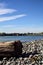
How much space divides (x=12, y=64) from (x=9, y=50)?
2023 millimetres

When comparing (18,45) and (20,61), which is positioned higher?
(18,45)

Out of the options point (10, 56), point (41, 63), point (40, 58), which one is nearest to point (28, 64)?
point (41, 63)

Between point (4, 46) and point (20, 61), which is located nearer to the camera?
point (20, 61)

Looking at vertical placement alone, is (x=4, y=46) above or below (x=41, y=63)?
above

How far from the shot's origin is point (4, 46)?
13.2 meters

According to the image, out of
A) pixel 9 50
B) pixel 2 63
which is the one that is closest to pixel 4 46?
pixel 9 50

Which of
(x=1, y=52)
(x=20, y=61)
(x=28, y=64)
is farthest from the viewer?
(x=1, y=52)

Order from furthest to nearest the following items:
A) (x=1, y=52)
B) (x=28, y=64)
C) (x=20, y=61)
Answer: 1. (x=1, y=52)
2. (x=20, y=61)
3. (x=28, y=64)

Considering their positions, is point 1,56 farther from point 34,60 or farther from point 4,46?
point 34,60

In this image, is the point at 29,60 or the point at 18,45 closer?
the point at 29,60

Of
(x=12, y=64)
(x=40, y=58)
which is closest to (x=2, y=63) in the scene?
(x=12, y=64)

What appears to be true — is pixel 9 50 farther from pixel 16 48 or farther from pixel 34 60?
pixel 34 60

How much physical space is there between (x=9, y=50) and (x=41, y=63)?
2984 millimetres

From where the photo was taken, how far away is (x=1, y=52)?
42.7 feet
